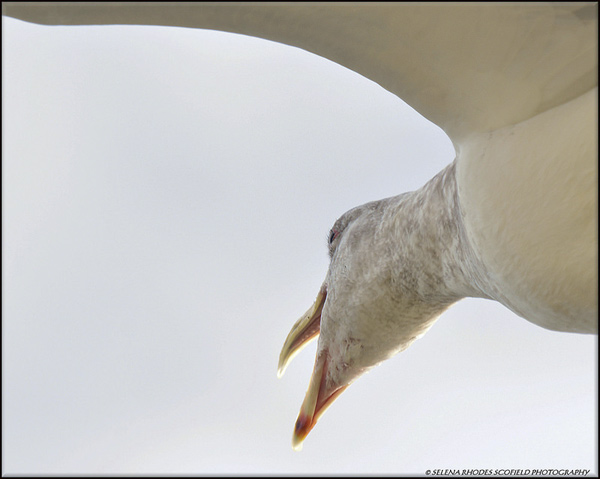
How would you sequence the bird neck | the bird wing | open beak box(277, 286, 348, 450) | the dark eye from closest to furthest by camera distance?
1. the bird wing
2. the bird neck
3. open beak box(277, 286, 348, 450)
4. the dark eye

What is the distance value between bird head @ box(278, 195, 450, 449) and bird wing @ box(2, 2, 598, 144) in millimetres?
992

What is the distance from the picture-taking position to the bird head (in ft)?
9.30

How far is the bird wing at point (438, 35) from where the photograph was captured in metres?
1.63

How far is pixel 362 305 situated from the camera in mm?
3037

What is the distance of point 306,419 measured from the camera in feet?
11.4

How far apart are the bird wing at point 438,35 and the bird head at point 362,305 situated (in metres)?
0.99

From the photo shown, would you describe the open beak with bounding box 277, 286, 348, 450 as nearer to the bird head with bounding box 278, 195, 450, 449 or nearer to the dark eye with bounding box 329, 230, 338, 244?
the bird head with bounding box 278, 195, 450, 449

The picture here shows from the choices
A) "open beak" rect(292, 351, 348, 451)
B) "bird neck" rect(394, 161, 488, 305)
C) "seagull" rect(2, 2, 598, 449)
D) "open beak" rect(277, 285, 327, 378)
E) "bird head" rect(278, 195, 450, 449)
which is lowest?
"open beak" rect(292, 351, 348, 451)

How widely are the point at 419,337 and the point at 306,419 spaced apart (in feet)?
2.91

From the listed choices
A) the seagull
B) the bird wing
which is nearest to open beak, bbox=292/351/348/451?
the seagull

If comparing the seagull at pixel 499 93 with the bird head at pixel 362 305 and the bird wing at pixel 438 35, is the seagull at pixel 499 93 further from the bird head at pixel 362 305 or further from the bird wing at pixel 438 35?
the bird head at pixel 362 305

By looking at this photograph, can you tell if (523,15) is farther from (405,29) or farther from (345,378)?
(345,378)

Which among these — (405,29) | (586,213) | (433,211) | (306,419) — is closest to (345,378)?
(306,419)

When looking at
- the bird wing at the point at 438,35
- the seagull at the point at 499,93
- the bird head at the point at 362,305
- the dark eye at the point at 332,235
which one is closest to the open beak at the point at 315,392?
the bird head at the point at 362,305
